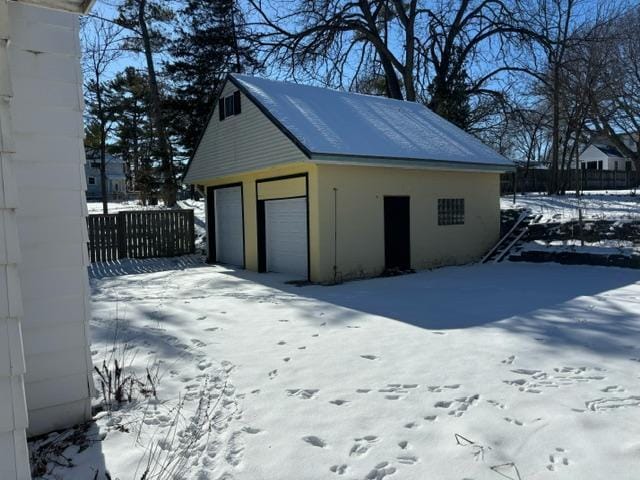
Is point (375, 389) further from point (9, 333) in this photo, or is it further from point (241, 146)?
point (241, 146)

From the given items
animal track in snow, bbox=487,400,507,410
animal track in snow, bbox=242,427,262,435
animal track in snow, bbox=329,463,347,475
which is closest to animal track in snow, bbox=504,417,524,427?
animal track in snow, bbox=487,400,507,410

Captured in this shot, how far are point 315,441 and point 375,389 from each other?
3.30 ft

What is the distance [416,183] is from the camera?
39.6 feet

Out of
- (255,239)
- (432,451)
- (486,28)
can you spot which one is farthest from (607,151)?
(432,451)

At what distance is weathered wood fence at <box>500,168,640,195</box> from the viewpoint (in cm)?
2538

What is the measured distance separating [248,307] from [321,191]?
354 cm

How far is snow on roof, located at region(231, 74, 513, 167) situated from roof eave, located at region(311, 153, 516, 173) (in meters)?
0.07

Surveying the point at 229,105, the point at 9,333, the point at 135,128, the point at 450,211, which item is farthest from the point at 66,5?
the point at 135,128

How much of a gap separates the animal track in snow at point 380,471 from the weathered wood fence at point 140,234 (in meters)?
13.0

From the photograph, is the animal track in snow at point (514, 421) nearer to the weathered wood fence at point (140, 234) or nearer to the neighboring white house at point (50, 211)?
the neighboring white house at point (50, 211)

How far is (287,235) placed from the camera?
38.9 ft

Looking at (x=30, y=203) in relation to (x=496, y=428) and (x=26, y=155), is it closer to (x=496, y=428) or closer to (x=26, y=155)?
(x=26, y=155)

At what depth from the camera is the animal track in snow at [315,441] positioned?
3.15 metres

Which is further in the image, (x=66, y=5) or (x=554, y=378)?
(x=554, y=378)
